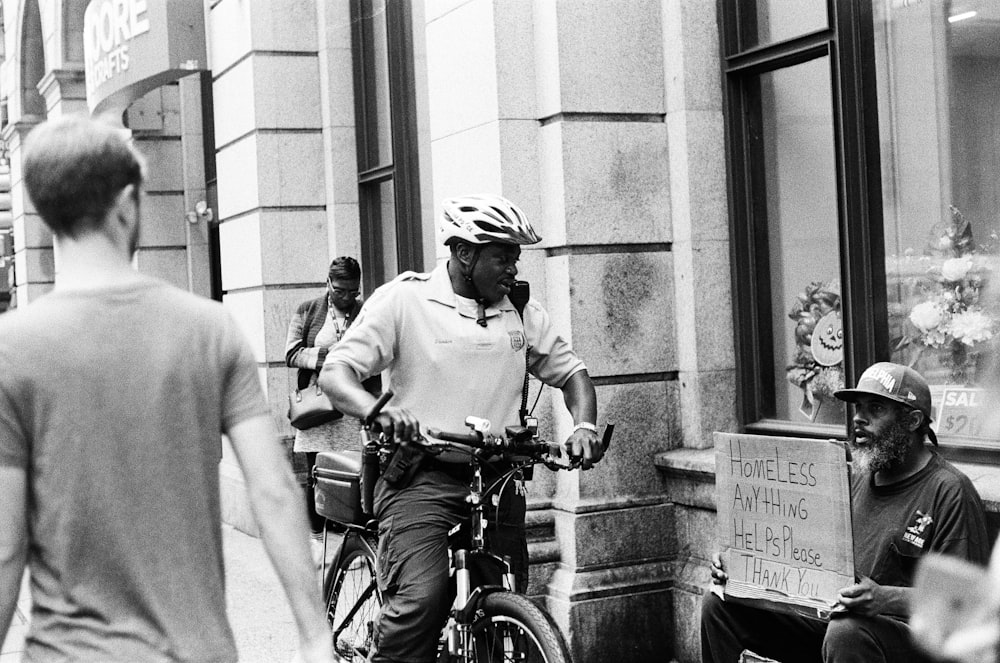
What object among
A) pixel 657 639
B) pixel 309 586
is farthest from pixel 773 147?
pixel 309 586

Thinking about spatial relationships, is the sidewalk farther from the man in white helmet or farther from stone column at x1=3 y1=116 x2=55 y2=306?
stone column at x1=3 y1=116 x2=55 y2=306

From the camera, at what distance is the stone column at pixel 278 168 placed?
35.1ft

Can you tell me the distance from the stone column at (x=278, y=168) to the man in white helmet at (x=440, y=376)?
5.89 meters

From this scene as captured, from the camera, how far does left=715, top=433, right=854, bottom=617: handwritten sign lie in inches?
174

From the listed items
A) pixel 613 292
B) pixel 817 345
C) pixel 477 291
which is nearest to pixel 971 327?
pixel 817 345

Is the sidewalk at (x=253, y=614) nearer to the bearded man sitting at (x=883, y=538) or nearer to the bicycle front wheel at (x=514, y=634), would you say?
the bicycle front wheel at (x=514, y=634)

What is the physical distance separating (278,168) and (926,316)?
19.8ft

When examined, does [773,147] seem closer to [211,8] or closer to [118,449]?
[118,449]

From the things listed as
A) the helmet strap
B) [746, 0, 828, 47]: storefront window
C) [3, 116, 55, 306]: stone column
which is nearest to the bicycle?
the helmet strap

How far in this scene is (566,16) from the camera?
6.89m

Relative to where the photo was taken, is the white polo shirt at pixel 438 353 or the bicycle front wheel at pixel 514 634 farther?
the white polo shirt at pixel 438 353

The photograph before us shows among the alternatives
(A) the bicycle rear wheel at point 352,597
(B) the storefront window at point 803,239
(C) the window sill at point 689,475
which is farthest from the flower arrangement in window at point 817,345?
(A) the bicycle rear wheel at point 352,597

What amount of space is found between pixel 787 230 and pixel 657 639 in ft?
6.85

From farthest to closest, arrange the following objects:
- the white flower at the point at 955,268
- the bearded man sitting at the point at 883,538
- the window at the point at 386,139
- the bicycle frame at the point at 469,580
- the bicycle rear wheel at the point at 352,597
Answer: the window at the point at 386,139
the white flower at the point at 955,268
the bicycle rear wheel at the point at 352,597
the bicycle frame at the point at 469,580
the bearded man sitting at the point at 883,538
